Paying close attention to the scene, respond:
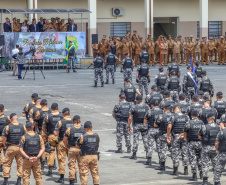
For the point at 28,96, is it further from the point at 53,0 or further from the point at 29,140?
the point at 53,0

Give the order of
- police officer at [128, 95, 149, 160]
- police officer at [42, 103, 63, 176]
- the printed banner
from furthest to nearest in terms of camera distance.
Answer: the printed banner, police officer at [128, 95, 149, 160], police officer at [42, 103, 63, 176]

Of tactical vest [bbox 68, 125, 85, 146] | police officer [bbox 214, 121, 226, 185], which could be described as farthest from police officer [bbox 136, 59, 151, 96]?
police officer [bbox 214, 121, 226, 185]

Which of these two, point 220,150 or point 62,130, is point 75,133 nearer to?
point 62,130

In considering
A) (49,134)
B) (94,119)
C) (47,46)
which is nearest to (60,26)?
(47,46)

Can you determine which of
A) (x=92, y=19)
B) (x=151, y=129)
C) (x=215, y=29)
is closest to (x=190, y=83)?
(x=151, y=129)

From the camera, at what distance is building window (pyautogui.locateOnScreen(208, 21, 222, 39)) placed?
2116 inches

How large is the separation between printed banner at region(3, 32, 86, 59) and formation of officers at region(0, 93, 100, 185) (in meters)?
23.0

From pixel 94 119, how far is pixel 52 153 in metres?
8.71

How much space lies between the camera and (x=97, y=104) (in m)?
29.5

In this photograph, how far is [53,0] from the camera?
1955 inches

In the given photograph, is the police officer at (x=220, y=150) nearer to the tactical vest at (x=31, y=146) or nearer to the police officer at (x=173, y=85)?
the tactical vest at (x=31, y=146)

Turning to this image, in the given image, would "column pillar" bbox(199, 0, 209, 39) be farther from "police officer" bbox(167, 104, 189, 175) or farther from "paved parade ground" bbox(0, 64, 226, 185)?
"police officer" bbox(167, 104, 189, 175)

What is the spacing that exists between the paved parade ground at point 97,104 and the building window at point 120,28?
822 centimetres

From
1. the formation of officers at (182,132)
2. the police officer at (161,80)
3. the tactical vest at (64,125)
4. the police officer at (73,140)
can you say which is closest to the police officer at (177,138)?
the formation of officers at (182,132)
